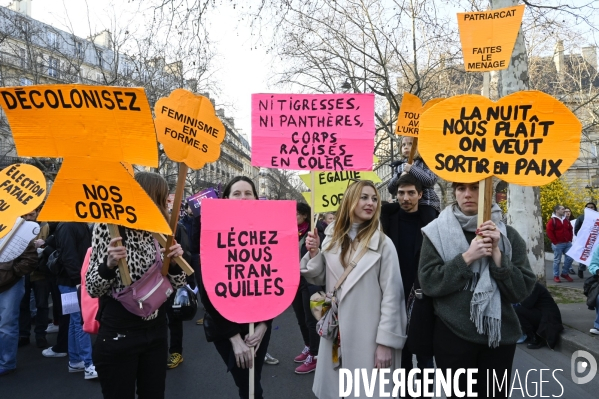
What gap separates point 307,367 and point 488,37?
12.6 feet

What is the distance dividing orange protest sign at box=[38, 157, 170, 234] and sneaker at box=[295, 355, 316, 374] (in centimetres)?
332

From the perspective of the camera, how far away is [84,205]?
7.93ft

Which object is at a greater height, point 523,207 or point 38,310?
point 523,207

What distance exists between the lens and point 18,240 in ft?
17.2

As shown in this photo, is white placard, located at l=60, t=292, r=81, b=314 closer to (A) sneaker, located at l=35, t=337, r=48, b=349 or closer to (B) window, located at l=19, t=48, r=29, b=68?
(A) sneaker, located at l=35, t=337, r=48, b=349

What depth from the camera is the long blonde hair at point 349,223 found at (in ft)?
9.75

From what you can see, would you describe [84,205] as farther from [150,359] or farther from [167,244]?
[150,359]

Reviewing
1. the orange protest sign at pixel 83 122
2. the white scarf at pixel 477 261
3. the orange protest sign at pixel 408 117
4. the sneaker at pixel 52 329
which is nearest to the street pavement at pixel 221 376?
the sneaker at pixel 52 329

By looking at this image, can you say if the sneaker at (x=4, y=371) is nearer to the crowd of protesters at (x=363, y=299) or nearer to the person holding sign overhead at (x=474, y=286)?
the crowd of protesters at (x=363, y=299)

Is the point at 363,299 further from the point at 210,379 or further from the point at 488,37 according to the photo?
the point at 210,379

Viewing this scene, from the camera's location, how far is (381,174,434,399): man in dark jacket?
3.71 meters

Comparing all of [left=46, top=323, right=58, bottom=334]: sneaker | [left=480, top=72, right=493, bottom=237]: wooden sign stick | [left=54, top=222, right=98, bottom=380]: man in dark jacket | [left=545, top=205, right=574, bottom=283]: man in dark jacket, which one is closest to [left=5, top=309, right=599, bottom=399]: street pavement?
[left=54, top=222, right=98, bottom=380]: man in dark jacket

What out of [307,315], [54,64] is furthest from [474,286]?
[54,64]

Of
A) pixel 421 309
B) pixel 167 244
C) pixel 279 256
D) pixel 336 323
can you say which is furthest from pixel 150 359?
pixel 421 309
